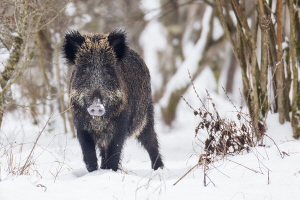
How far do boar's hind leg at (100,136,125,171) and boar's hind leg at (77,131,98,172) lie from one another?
0.18 metres

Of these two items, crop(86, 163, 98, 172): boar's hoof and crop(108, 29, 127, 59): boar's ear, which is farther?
crop(108, 29, 127, 59): boar's ear

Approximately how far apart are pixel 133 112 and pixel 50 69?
5745 millimetres

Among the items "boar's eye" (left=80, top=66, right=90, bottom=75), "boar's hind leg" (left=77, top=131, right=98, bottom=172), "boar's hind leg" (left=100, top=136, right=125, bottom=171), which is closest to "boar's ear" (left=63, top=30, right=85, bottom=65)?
"boar's eye" (left=80, top=66, right=90, bottom=75)

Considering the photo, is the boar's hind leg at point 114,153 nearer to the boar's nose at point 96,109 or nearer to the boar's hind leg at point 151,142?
the boar's nose at point 96,109

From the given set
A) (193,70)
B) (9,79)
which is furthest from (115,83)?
(193,70)

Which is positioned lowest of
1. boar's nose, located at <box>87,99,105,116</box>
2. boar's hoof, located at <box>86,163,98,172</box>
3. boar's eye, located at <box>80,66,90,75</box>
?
boar's hoof, located at <box>86,163,98,172</box>

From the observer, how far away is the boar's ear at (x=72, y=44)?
6656 mm

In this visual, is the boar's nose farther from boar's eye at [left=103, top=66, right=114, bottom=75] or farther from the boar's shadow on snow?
boar's eye at [left=103, top=66, right=114, bottom=75]

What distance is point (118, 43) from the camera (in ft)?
22.4

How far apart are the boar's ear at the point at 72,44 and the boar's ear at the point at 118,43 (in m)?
0.36

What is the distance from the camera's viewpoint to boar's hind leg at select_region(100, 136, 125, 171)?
6.73m

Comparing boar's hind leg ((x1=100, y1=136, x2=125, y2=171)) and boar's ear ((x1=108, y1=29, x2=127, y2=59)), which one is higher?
boar's ear ((x1=108, y1=29, x2=127, y2=59))

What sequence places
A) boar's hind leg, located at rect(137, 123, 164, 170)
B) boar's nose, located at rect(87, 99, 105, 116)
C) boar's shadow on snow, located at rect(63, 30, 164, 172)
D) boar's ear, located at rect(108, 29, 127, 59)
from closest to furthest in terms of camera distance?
boar's nose, located at rect(87, 99, 105, 116) → boar's shadow on snow, located at rect(63, 30, 164, 172) → boar's ear, located at rect(108, 29, 127, 59) → boar's hind leg, located at rect(137, 123, 164, 170)

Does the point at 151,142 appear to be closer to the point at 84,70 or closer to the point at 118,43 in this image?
the point at 118,43
